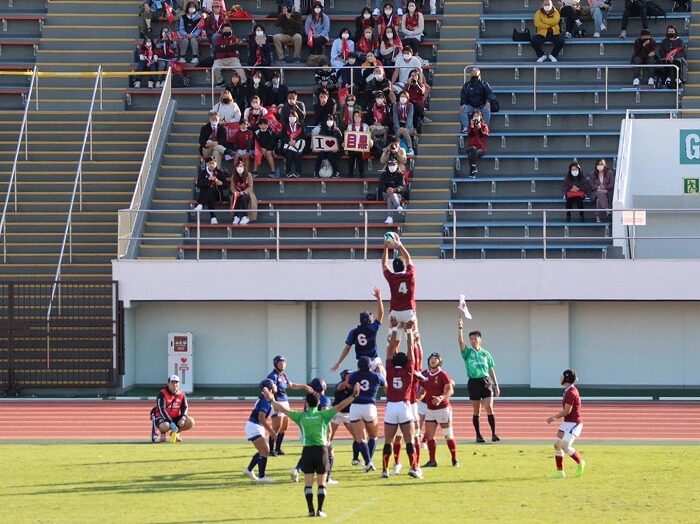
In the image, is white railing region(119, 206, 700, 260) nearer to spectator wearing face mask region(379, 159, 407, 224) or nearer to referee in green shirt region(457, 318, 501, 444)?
spectator wearing face mask region(379, 159, 407, 224)

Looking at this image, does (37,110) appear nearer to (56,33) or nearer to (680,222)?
(56,33)

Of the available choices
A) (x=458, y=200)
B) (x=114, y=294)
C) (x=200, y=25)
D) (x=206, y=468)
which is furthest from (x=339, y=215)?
(x=206, y=468)

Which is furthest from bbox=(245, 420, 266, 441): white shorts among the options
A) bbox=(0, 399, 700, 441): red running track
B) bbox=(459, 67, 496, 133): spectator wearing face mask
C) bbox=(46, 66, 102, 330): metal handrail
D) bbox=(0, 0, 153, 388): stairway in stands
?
bbox=(459, 67, 496, 133): spectator wearing face mask

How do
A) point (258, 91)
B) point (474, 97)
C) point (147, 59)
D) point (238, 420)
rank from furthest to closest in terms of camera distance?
point (147, 59)
point (258, 91)
point (474, 97)
point (238, 420)

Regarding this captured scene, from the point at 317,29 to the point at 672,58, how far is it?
9212mm

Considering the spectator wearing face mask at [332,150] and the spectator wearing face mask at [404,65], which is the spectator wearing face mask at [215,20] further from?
the spectator wearing face mask at [332,150]

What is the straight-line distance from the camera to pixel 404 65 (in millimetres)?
39531

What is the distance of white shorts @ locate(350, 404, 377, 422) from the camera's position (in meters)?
21.8

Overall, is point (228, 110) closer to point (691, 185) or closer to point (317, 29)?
point (317, 29)

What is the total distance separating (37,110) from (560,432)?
22769mm

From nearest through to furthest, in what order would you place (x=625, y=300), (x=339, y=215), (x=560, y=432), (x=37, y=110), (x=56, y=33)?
(x=560, y=432), (x=625, y=300), (x=339, y=215), (x=37, y=110), (x=56, y=33)

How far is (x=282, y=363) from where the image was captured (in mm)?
22469

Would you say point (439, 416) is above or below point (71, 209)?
below

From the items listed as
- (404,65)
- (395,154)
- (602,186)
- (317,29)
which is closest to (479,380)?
(602,186)
